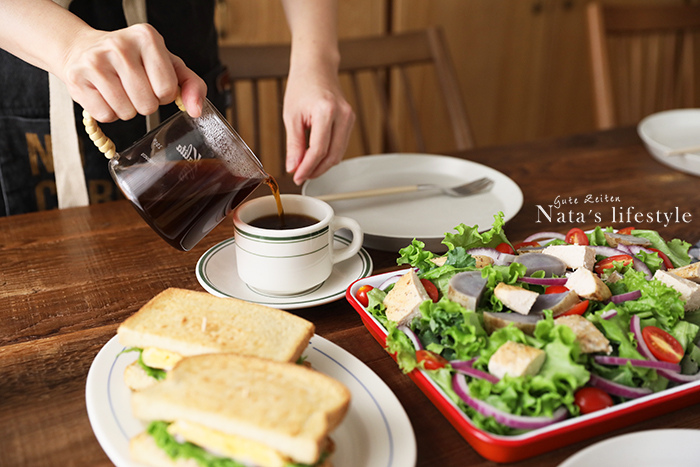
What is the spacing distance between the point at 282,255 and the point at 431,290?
0.83 feet

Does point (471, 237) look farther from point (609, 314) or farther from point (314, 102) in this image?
point (314, 102)

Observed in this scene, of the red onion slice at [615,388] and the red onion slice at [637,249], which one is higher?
the red onion slice at [637,249]

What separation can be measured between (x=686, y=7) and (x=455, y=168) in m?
1.49

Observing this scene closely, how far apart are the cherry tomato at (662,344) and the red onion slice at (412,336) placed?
0.30 meters

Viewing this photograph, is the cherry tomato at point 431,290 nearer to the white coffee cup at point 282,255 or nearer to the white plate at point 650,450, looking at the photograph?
the white coffee cup at point 282,255

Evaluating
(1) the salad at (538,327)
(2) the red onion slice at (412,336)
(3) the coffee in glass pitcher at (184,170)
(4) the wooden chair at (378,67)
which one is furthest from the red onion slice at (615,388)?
(4) the wooden chair at (378,67)

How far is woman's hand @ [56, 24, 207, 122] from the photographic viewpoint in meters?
0.90

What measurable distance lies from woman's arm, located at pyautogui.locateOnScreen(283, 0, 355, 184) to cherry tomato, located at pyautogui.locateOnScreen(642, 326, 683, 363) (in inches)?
28.7

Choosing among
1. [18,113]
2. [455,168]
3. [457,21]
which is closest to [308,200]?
[455,168]

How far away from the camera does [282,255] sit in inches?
39.8

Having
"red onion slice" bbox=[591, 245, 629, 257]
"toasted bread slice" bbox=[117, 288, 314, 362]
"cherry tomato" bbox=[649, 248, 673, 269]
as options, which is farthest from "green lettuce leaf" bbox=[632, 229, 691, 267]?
"toasted bread slice" bbox=[117, 288, 314, 362]

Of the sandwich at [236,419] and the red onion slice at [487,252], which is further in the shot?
the red onion slice at [487,252]

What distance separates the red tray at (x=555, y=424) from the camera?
697 millimetres

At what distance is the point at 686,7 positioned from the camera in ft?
7.95
